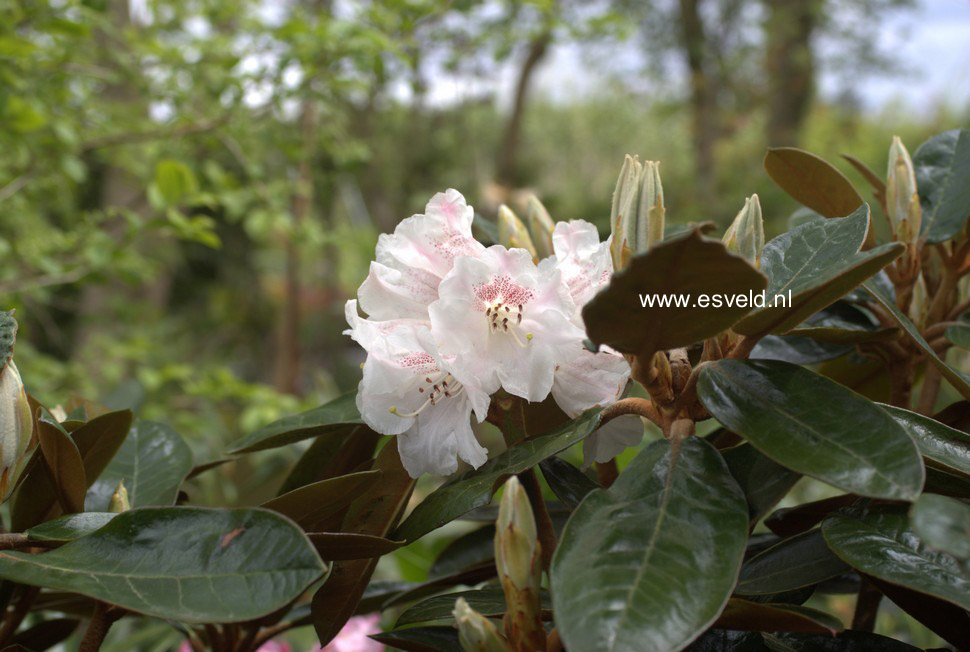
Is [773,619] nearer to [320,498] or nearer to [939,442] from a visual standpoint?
[939,442]

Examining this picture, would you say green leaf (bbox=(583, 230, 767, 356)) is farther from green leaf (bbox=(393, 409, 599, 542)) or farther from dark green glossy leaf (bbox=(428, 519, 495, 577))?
dark green glossy leaf (bbox=(428, 519, 495, 577))

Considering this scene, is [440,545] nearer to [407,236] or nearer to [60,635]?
[60,635]

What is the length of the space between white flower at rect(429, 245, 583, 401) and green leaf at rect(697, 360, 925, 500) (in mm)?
86

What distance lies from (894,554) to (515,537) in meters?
0.19

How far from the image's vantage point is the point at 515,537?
415mm

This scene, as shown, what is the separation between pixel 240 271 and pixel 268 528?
735cm

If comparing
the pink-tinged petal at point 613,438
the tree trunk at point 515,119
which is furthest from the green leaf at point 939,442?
the tree trunk at point 515,119

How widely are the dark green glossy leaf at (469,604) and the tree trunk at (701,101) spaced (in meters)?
5.03

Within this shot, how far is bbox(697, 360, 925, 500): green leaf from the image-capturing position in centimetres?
37

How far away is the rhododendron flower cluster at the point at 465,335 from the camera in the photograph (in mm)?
471

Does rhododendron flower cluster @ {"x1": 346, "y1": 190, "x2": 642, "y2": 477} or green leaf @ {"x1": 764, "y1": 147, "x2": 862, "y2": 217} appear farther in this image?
green leaf @ {"x1": 764, "y1": 147, "x2": 862, "y2": 217}

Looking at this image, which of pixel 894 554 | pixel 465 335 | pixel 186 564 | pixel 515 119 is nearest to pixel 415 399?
pixel 465 335

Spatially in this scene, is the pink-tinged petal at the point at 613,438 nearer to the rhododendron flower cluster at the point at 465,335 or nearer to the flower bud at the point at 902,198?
the rhododendron flower cluster at the point at 465,335

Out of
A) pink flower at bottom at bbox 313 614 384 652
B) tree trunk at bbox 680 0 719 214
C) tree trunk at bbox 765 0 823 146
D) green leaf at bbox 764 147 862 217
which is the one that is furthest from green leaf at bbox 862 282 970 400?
tree trunk at bbox 765 0 823 146
